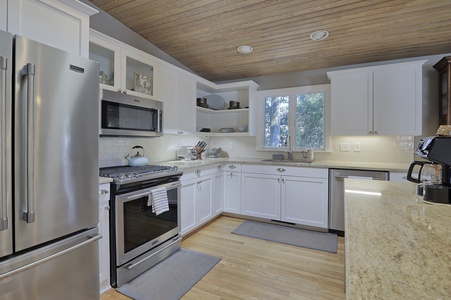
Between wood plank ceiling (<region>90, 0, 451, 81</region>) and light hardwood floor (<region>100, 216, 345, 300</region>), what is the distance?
2.47 metres

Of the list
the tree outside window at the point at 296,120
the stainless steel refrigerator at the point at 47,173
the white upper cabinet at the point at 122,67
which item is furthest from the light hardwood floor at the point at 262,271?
the white upper cabinet at the point at 122,67

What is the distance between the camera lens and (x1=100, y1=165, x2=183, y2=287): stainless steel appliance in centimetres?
196

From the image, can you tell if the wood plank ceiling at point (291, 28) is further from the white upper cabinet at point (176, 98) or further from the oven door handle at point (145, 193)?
the oven door handle at point (145, 193)

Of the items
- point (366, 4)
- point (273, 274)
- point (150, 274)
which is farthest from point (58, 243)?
point (366, 4)

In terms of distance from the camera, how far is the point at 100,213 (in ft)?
6.09

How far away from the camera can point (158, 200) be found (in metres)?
2.28

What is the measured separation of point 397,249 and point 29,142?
1.68 meters

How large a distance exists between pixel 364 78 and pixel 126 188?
3184 millimetres

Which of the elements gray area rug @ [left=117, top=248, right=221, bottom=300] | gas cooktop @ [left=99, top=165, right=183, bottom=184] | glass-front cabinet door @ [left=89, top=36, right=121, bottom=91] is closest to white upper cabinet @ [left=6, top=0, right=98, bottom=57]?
glass-front cabinet door @ [left=89, top=36, right=121, bottom=91]

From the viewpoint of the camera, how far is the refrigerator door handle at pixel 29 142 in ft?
4.10

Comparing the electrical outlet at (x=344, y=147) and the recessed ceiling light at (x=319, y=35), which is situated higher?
the recessed ceiling light at (x=319, y=35)

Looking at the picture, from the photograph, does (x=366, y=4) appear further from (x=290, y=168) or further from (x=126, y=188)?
(x=126, y=188)

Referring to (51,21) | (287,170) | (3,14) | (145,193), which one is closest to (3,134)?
(3,14)

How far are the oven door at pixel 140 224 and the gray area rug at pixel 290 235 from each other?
109 centimetres
